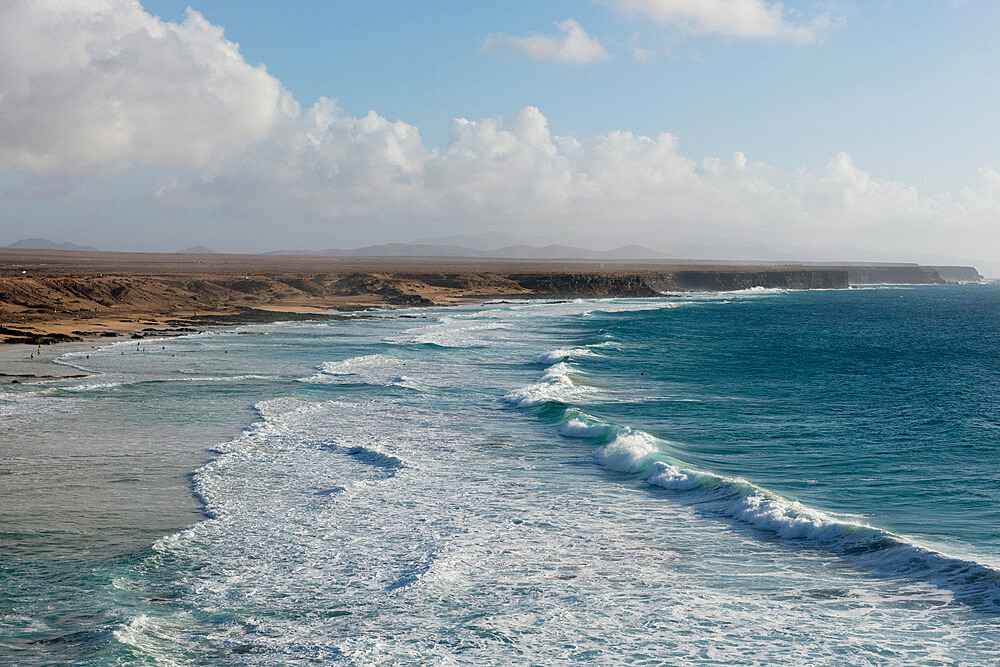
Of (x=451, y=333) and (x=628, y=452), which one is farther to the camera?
(x=451, y=333)

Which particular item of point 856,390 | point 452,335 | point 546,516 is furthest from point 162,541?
point 452,335

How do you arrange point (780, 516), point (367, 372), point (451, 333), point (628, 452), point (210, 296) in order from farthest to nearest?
1. point (210, 296)
2. point (451, 333)
3. point (367, 372)
4. point (628, 452)
5. point (780, 516)

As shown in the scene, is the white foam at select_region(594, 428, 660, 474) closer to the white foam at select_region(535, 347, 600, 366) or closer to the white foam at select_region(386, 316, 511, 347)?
the white foam at select_region(535, 347, 600, 366)

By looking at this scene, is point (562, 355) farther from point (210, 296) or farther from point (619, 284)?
point (619, 284)

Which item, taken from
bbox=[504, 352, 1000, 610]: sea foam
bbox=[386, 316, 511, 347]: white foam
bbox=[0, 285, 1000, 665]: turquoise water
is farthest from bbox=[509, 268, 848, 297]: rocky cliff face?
bbox=[504, 352, 1000, 610]: sea foam

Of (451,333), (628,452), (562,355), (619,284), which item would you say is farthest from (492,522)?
(619,284)

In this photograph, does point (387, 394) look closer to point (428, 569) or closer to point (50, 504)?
point (50, 504)

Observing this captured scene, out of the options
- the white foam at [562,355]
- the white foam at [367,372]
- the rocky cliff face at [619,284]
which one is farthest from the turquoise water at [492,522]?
the rocky cliff face at [619,284]

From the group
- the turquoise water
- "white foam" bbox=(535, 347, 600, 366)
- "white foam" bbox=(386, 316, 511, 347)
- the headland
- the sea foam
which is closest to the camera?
the turquoise water

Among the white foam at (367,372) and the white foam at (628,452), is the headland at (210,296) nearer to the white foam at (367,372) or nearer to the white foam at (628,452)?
the white foam at (367,372)
